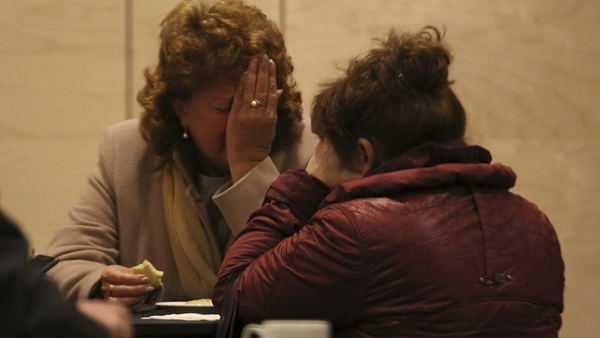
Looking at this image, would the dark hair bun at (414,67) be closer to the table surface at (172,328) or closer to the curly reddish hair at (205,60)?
the table surface at (172,328)

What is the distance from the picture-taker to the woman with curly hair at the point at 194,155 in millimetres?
1688

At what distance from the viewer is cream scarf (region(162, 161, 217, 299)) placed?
5.59 ft

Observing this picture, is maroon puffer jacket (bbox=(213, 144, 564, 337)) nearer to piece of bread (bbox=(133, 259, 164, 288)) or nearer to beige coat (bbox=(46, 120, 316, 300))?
piece of bread (bbox=(133, 259, 164, 288))

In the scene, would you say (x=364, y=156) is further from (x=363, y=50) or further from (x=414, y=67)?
(x=363, y=50)

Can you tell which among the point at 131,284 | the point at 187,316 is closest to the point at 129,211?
the point at 131,284

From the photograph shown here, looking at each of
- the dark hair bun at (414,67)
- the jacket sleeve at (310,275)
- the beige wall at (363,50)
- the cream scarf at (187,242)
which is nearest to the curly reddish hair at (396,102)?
the dark hair bun at (414,67)

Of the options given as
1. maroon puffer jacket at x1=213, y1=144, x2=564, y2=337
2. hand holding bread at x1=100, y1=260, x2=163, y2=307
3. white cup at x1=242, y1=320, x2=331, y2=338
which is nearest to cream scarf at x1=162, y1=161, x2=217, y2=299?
hand holding bread at x1=100, y1=260, x2=163, y2=307

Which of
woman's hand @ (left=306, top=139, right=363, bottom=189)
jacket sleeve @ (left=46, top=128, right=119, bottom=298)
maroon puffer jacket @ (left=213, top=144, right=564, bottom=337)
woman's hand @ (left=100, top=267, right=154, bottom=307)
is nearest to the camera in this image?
maroon puffer jacket @ (left=213, top=144, right=564, bottom=337)

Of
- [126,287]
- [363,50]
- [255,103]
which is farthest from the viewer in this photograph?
[363,50]

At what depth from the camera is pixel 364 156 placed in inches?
45.9

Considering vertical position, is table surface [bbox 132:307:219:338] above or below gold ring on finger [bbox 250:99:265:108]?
below

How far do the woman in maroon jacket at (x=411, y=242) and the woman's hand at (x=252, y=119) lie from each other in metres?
0.54

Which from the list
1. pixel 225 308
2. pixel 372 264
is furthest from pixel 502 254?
pixel 225 308

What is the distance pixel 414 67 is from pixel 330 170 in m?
0.25
